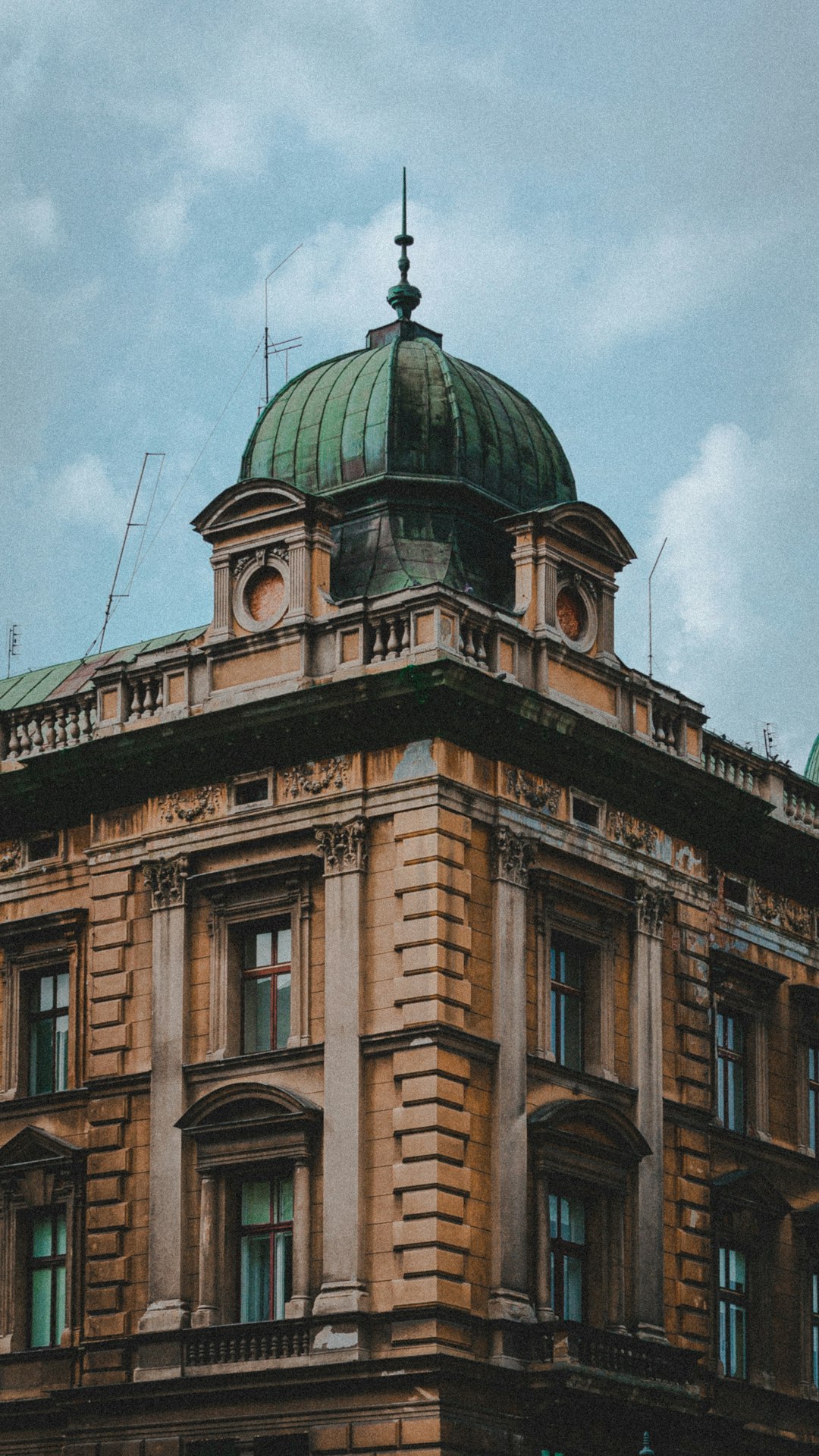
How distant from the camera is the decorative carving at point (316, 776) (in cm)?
4191

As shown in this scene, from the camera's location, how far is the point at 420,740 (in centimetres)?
4122

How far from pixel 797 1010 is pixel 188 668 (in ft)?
41.6

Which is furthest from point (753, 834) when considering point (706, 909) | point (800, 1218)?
point (800, 1218)

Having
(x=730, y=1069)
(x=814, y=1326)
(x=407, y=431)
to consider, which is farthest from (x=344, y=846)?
(x=814, y=1326)

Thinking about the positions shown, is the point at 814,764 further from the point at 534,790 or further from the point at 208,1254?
the point at 208,1254

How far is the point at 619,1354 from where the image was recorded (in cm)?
4091

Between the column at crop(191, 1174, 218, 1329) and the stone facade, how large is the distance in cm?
6

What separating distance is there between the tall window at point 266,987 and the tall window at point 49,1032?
13.0 feet

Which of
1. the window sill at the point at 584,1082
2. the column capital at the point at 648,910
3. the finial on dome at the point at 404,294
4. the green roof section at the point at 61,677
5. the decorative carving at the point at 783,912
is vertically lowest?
the window sill at the point at 584,1082

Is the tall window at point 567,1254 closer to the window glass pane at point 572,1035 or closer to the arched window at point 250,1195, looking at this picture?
the window glass pane at point 572,1035

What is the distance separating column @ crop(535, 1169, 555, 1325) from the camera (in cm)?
4034

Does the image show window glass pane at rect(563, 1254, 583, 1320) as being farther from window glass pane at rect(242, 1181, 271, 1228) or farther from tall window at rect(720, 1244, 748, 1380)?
window glass pane at rect(242, 1181, 271, 1228)

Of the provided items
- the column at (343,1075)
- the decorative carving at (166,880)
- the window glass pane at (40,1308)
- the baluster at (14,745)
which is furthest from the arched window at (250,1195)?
the baluster at (14,745)

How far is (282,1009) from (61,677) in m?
13.7
